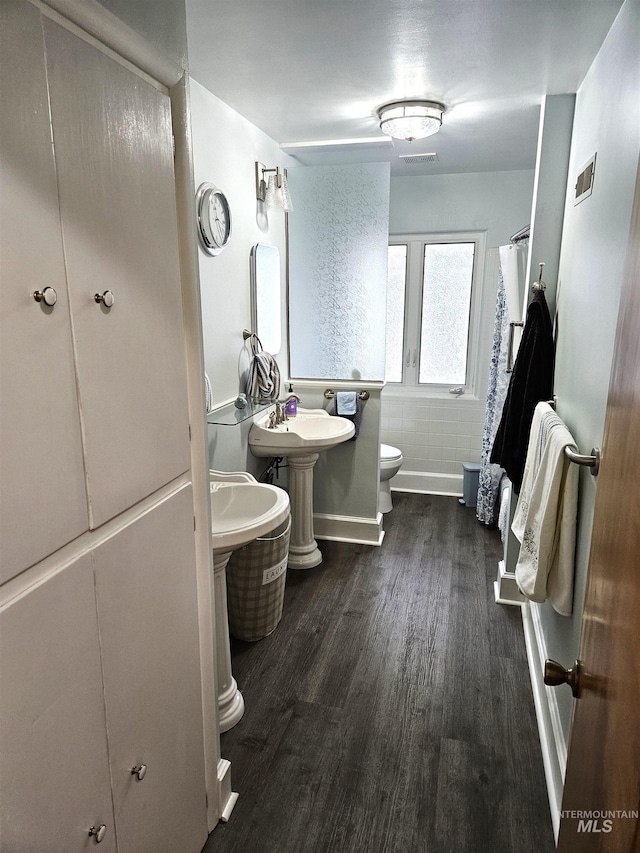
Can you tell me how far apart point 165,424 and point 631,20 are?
1.65 meters

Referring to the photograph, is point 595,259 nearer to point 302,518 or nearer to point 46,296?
point 46,296

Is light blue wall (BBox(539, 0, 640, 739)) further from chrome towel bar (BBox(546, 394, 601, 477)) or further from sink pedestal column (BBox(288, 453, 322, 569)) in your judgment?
sink pedestal column (BBox(288, 453, 322, 569))

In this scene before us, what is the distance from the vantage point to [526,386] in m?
2.36

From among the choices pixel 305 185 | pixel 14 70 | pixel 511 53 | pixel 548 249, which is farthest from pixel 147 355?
pixel 305 185

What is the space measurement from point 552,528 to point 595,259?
85 cm

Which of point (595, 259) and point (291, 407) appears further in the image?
point (291, 407)

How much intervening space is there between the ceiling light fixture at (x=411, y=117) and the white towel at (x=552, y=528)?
1523 millimetres

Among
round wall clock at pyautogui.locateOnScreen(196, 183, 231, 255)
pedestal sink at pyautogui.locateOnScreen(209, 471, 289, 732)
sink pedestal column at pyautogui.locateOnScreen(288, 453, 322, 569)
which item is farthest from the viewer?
sink pedestal column at pyautogui.locateOnScreen(288, 453, 322, 569)

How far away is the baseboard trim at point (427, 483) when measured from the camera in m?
4.39

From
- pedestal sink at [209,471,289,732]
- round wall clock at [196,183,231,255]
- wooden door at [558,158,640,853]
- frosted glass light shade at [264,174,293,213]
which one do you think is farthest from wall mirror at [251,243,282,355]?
wooden door at [558,158,640,853]

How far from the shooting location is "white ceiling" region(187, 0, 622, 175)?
161cm

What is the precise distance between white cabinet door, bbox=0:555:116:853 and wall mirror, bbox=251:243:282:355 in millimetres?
2112

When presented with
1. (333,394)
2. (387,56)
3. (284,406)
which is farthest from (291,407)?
(387,56)

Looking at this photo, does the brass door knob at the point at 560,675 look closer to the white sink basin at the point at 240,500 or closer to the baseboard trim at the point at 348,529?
the white sink basin at the point at 240,500
